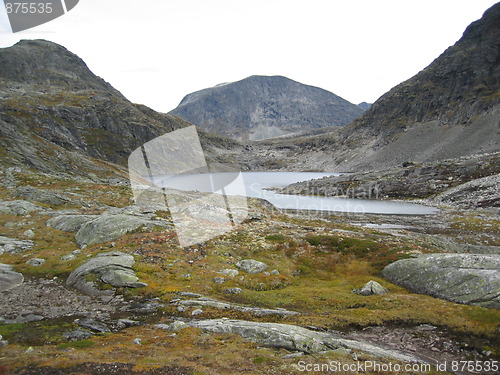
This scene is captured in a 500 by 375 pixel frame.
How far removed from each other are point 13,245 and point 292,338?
34742 millimetres

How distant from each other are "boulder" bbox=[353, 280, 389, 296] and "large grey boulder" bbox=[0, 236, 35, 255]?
1454 inches

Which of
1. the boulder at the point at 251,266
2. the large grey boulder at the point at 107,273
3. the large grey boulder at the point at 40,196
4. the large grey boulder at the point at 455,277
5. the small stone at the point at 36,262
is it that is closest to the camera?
the large grey boulder at the point at 455,277

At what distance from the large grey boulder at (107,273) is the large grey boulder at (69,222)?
1523 cm

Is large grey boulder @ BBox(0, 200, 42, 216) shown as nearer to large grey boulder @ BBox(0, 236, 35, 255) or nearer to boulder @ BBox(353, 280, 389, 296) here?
large grey boulder @ BBox(0, 236, 35, 255)

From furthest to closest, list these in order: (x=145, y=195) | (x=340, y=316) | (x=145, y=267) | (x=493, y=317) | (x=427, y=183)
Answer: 1. (x=427, y=183)
2. (x=145, y=195)
3. (x=145, y=267)
4. (x=340, y=316)
5. (x=493, y=317)

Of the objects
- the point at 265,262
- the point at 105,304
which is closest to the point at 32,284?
the point at 105,304

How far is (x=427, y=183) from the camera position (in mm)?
115312

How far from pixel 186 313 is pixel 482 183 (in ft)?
356

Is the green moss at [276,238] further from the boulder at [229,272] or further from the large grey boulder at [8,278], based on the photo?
the large grey boulder at [8,278]

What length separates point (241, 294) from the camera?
89.0 feet

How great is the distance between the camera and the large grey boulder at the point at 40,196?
178 feet

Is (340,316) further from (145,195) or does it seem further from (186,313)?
(145,195)

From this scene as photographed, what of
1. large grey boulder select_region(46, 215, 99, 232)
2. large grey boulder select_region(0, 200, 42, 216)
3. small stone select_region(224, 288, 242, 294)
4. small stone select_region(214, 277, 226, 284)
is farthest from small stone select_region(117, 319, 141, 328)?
large grey boulder select_region(0, 200, 42, 216)

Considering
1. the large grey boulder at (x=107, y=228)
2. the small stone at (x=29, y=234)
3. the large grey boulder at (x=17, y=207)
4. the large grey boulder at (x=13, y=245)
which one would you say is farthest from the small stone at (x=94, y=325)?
the large grey boulder at (x=17, y=207)
